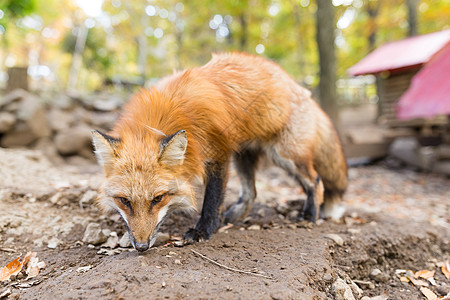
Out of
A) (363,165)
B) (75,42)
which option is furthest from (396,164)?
(75,42)

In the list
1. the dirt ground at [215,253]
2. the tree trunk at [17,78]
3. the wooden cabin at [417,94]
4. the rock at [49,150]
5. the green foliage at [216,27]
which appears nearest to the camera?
the dirt ground at [215,253]

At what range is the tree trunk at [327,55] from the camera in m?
7.84

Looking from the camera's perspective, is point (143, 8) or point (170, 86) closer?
point (170, 86)

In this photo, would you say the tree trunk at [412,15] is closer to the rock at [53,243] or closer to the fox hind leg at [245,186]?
the fox hind leg at [245,186]

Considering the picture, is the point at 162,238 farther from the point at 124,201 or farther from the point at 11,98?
the point at 11,98

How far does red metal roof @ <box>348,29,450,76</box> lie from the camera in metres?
9.95

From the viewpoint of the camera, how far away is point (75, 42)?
704 inches

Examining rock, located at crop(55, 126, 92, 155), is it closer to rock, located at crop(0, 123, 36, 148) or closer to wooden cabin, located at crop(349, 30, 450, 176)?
rock, located at crop(0, 123, 36, 148)

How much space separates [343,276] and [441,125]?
10103 millimetres

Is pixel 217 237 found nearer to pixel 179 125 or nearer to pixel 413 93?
pixel 179 125

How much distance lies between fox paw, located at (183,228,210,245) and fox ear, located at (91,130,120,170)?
97cm

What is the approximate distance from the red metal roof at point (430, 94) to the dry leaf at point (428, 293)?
466 centimetres

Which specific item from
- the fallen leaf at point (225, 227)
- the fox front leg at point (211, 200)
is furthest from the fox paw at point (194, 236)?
the fallen leaf at point (225, 227)

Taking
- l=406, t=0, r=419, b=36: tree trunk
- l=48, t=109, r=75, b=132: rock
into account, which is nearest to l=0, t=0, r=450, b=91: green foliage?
l=406, t=0, r=419, b=36: tree trunk
